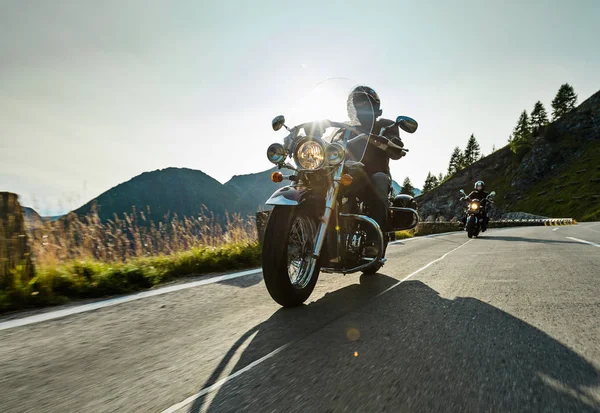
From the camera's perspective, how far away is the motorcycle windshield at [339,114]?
143 inches

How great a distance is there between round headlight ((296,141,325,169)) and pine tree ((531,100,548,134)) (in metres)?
129

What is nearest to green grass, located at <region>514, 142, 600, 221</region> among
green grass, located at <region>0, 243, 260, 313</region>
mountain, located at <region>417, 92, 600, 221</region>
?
mountain, located at <region>417, 92, 600, 221</region>

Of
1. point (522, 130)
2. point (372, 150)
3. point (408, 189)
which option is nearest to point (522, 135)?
point (522, 130)

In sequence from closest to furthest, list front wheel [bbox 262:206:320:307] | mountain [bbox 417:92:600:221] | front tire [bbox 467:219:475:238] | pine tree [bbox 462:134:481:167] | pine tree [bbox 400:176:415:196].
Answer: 1. front wheel [bbox 262:206:320:307]
2. front tire [bbox 467:219:475:238]
3. mountain [bbox 417:92:600:221]
4. pine tree [bbox 400:176:415:196]
5. pine tree [bbox 462:134:481:167]

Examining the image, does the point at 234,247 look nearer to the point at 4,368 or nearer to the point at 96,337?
the point at 96,337

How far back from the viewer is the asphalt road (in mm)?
1468

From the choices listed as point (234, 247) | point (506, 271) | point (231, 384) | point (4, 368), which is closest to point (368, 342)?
point (231, 384)

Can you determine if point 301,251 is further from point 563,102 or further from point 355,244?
point 563,102

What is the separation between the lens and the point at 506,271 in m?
4.66

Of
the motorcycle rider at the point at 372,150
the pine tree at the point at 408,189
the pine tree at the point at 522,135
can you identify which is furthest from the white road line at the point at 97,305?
the pine tree at the point at 522,135

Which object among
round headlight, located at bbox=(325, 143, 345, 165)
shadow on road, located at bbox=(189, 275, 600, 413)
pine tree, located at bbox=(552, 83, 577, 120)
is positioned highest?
pine tree, located at bbox=(552, 83, 577, 120)

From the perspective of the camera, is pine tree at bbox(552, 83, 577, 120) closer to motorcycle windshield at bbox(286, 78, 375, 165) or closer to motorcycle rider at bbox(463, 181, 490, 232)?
motorcycle rider at bbox(463, 181, 490, 232)

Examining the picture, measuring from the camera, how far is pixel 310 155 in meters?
3.10

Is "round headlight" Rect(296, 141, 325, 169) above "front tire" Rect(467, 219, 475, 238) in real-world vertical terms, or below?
above
